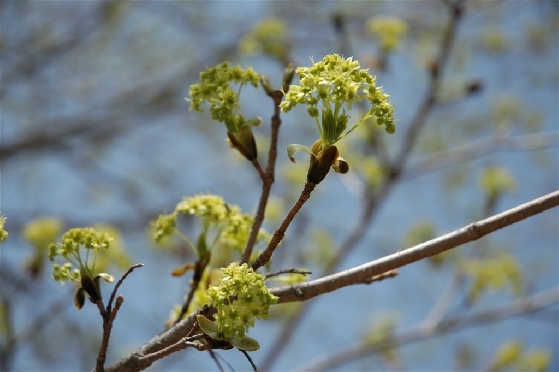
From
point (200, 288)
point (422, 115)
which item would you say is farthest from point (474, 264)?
point (200, 288)

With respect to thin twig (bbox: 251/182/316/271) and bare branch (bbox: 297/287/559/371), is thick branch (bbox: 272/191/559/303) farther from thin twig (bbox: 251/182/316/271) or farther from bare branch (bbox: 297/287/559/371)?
bare branch (bbox: 297/287/559/371)

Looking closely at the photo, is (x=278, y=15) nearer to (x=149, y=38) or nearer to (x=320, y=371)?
(x=149, y=38)

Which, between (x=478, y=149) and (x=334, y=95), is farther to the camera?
(x=478, y=149)

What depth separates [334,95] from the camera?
4.21ft

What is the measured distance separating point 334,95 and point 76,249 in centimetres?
70

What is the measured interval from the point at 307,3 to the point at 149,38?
1809 millimetres

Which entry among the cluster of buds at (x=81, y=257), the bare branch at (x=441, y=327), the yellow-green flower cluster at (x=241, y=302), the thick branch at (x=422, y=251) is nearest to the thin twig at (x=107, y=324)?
the cluster of buds at (x=81, y=257)

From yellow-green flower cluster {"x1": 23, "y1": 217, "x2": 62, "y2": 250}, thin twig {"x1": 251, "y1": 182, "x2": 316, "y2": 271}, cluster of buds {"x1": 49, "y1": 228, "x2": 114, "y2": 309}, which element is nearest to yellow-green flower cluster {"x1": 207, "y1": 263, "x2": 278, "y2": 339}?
thin twig {"x1": 251, "y1": 182, "x2": 316, "y2": 271}

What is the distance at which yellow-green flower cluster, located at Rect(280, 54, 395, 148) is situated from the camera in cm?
128

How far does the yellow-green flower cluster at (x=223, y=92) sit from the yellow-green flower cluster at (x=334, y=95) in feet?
0.92

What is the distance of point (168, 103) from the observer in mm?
6406

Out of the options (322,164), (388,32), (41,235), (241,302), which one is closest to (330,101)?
(322,164)

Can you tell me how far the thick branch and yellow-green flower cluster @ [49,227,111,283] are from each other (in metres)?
0.45

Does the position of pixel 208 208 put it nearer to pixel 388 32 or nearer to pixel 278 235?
pixel 278 235
